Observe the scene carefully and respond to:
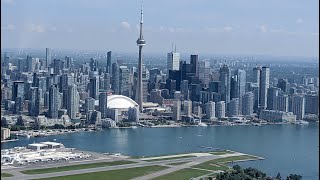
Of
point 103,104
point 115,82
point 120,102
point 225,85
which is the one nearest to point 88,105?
point 103,104

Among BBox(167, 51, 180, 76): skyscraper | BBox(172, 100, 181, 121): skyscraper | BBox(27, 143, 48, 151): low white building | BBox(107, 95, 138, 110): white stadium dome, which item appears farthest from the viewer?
BBox(167, 51, 180, 76): skyscraper

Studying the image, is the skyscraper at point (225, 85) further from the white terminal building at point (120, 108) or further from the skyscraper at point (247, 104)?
the white terminal building at point (120, 108)

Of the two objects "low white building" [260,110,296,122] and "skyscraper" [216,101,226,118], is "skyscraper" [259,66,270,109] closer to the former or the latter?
"low white building" [260,110,296,122]

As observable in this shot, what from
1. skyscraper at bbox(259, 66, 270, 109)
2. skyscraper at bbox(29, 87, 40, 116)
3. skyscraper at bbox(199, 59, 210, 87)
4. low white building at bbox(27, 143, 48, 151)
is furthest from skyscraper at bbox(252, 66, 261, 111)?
low white building at bbox(27, 143, 48, 151)

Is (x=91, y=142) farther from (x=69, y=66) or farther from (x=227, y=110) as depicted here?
(x=69, y=66)

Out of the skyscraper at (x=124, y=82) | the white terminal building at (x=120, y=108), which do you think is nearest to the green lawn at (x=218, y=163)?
the white terminal building at (x=120, y=108)

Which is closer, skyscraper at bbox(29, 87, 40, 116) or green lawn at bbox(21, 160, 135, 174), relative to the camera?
green lawn at bbox(21, 160, 135, 174)
